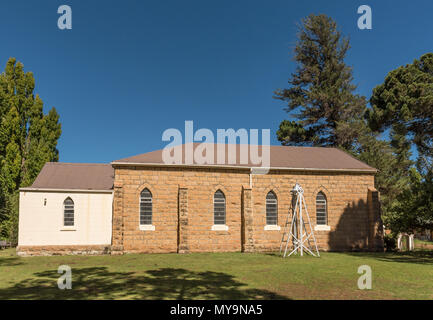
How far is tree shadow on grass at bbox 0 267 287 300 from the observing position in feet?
30.9

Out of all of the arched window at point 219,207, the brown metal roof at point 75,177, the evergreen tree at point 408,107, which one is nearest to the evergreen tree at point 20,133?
the brown metal roof at point 75,177

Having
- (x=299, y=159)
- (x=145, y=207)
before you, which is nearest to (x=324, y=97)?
(x=299, y=159)

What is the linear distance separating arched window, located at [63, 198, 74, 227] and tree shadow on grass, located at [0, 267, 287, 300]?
8616 millimetres

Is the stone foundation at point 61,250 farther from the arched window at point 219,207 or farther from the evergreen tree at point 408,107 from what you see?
the evergreen tree at point 408,107

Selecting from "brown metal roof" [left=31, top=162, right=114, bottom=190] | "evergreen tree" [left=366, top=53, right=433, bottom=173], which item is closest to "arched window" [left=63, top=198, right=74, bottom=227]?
"brown metal roof" [left=31, top=162, right=114, bottom=190]

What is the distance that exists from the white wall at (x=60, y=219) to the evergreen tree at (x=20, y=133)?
9.05 meters

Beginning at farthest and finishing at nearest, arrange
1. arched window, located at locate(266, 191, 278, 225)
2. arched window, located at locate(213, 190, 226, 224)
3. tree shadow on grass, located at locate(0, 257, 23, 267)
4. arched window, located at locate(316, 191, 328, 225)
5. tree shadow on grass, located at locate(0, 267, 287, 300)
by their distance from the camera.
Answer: arched window, located at locate(316, 191, 328, 225), arched window, located at locate(266, 191, 278, 225), arched window, located at locate(213, 190, 226, 224), tree shadow on grass, located at locate(0, 257, 23, 267), tree shadow on grass, located at locate(0, 267, 287, 300)

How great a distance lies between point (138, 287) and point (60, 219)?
14.0m

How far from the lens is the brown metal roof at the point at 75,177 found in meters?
22.9

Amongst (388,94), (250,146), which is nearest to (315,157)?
(250,146)

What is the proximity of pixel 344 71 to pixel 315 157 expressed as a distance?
726 inches

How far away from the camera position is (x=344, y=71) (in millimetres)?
39500

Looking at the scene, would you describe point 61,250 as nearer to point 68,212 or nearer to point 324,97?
point 68,212

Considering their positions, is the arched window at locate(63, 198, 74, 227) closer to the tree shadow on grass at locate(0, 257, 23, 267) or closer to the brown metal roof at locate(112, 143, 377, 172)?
the tree shadow on grass at locate(0, 257, 23, 267)
